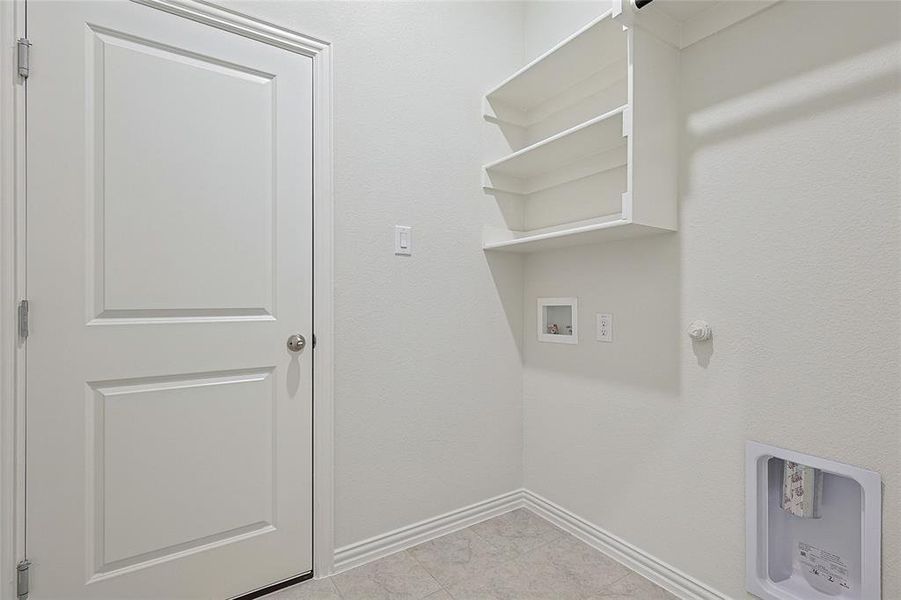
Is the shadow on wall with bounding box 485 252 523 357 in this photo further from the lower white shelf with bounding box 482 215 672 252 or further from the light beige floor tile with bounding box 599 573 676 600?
the light beige floor tile with bounding box 599 573 676 600

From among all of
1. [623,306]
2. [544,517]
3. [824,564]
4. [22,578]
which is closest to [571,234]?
[623,306]

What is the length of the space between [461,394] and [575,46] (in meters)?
1.46

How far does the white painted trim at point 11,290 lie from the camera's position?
1163 millimetres

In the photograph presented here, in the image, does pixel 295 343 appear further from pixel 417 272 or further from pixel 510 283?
pixel 510 283

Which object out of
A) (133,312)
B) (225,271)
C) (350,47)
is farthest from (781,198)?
(133,312)

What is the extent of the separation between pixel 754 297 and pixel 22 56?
84.7 inches

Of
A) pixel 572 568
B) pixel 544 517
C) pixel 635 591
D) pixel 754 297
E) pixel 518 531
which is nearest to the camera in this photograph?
pixel 754 297

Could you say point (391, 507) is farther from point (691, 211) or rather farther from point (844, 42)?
point (844, 42)

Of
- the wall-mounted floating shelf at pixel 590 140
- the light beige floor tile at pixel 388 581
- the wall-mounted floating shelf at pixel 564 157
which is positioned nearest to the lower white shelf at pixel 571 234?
the wall-mounted floating shelf at pixel 590 140

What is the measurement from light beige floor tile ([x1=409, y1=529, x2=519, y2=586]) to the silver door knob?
0.95m

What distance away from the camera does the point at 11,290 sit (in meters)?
1.18

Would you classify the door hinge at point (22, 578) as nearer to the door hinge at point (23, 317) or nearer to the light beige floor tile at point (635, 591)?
the door hinge at point (23, 317)

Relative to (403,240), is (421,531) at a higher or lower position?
lower

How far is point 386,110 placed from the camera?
5.86 feet
